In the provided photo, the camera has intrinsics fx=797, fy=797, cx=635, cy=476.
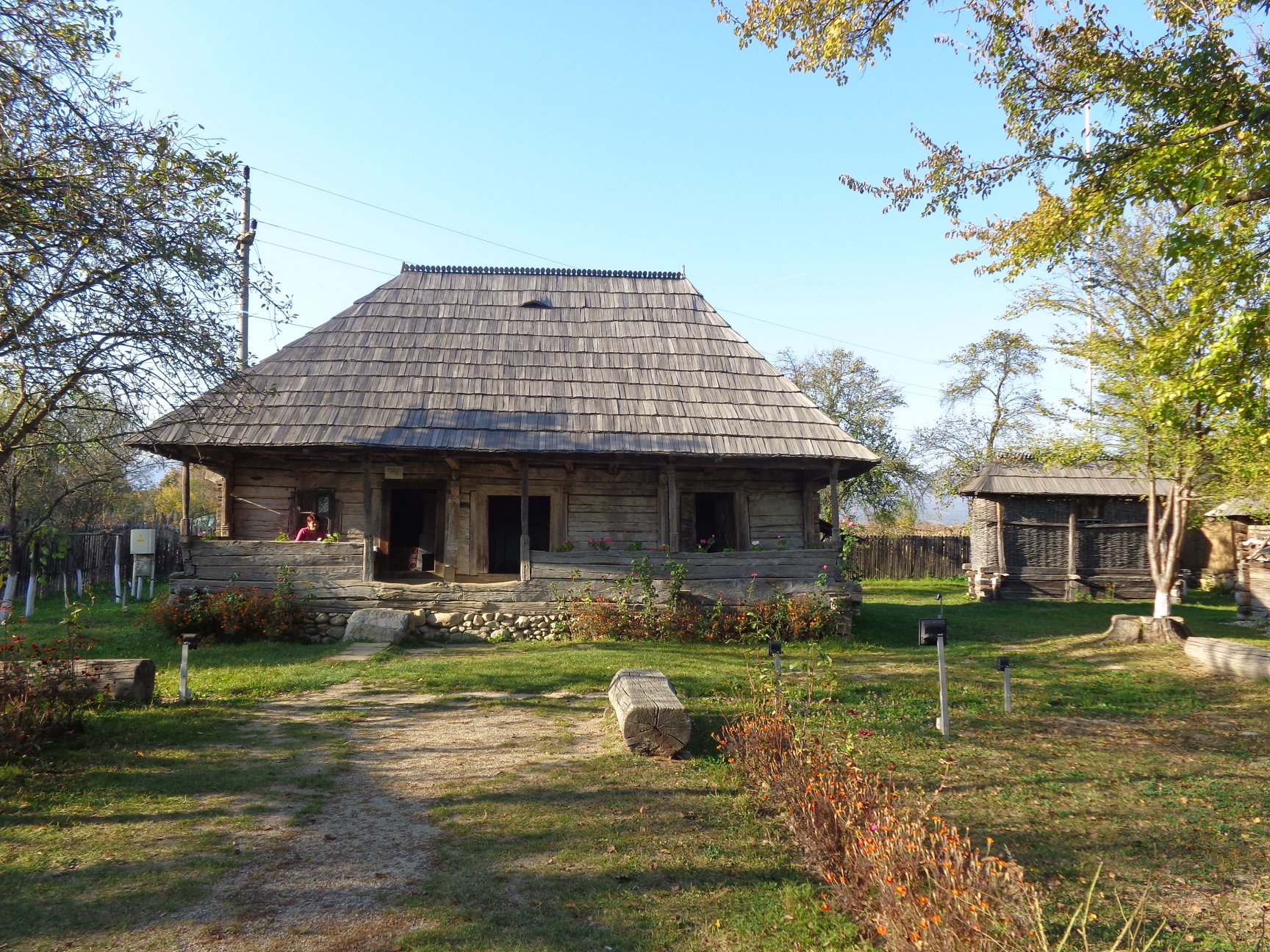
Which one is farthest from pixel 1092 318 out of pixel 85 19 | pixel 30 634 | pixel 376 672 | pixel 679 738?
pixel 30 634

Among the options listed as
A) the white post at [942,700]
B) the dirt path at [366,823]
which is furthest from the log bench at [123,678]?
the white post at [942,700]

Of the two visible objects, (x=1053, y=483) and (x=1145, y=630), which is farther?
(x=1053, y=483)

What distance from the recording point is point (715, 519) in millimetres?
17188

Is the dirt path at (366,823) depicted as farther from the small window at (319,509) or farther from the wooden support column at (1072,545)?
the wooden support column at (1072,545)

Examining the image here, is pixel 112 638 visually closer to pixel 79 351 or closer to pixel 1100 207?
pixel 79 351

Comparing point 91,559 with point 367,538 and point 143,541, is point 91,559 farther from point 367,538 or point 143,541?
point 367,538

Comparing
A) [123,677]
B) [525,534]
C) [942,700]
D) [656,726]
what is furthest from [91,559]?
[942,700]

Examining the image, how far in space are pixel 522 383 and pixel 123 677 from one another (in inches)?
345

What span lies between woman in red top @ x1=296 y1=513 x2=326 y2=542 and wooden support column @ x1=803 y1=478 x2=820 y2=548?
8.99 meters

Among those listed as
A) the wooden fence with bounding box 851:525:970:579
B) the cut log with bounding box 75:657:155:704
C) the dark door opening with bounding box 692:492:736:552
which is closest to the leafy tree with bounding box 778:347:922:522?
the wooden fence with bounding box 851:525:970:579

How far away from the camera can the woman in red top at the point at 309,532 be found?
46.0 ft

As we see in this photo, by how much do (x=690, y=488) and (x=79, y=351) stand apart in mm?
10551

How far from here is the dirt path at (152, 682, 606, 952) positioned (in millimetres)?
3732

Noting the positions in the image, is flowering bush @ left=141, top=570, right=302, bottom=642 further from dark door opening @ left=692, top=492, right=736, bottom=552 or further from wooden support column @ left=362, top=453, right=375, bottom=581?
dark door opening @ left=692, top=492, right=736, bottom=552
